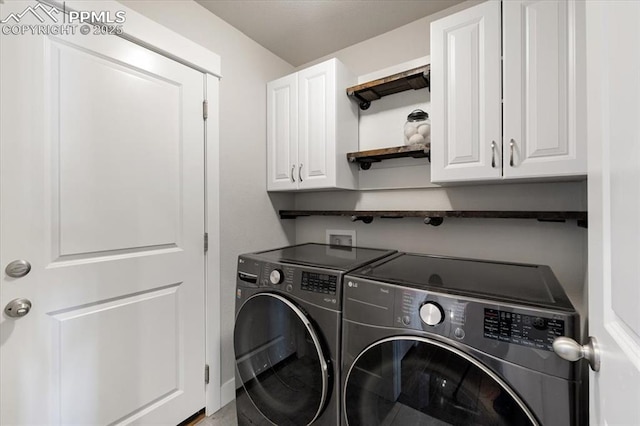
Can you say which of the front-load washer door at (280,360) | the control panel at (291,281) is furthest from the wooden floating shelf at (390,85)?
the front-load washer door at (280,360)

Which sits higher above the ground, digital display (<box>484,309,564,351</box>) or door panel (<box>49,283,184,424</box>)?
digital display (<box>484,309,564,351</box>)

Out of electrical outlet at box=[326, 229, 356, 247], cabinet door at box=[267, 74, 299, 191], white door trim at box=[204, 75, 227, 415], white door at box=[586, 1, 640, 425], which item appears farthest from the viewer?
electrical outlet at box=[326, 229, 356, 247]

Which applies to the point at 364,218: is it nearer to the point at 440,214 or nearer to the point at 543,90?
the point at 440,214

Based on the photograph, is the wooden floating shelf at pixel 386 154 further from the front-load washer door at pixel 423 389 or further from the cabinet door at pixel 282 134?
the front-load washer door at pixel 423 389

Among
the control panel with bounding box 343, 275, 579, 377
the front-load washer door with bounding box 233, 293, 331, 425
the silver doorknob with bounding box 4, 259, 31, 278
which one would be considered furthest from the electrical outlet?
the silver doorknob with bounding box 4, 259, 31, 278

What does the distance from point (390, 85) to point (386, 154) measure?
16.9 inches

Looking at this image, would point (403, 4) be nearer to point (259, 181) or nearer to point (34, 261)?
point (259, 181)

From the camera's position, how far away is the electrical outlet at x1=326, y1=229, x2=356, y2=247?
6.68 feet

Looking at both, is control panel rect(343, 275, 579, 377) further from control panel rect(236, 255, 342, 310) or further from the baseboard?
the baseboard

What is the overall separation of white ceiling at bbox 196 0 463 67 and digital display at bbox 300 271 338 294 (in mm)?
1560

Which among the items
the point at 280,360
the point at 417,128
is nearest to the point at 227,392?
the point at 280,360

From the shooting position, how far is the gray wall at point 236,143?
167 cm

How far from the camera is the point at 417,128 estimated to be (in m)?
1.58

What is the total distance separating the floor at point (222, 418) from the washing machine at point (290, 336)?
0.64ft
